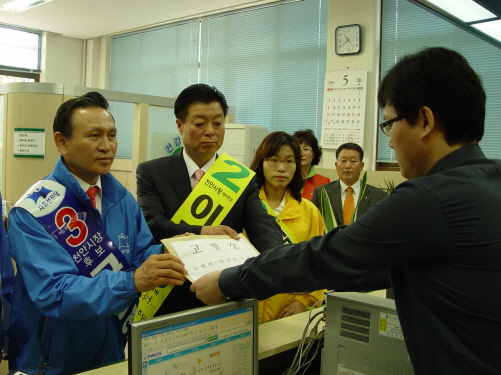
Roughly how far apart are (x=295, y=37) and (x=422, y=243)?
470cm

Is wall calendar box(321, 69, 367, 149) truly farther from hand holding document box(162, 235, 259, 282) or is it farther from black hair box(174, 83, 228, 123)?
hand holding document box(162, 235, 259, 282)

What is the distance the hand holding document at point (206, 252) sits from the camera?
1312 mm

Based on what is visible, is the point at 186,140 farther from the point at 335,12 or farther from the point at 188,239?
the point at 335,12

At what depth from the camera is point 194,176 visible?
191cm

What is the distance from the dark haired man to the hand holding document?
239 mm

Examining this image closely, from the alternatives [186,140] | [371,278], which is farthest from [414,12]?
[371,278]

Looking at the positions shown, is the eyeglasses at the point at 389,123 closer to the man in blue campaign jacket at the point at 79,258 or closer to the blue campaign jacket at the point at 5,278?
the man in blue campaign jacket at the point at 79,258

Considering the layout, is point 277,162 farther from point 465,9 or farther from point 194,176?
point 465,9

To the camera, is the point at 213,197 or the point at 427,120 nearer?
→ the point at 427,120

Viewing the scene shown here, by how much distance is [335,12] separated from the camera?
15.3 ft

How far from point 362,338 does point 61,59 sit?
24.0ft

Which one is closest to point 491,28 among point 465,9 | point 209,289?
point 465,9

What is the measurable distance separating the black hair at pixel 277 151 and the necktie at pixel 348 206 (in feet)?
3.27

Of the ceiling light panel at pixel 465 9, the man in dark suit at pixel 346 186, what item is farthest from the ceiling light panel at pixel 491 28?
the man in dark suit at pixel 346 186
